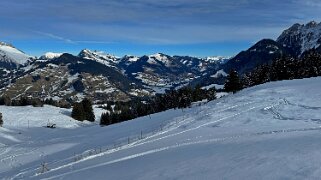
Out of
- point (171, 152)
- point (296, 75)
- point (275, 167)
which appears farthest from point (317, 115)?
point (296, 75)

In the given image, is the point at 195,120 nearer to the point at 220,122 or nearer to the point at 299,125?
the point at 220,122

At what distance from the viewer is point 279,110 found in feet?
124

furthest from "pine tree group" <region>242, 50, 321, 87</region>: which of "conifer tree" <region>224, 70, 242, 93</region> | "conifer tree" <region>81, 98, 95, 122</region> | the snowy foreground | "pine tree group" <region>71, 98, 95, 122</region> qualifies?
"conifer tree" <region>81, 98, 95, 122</region>

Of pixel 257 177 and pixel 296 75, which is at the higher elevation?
pixel 296 75

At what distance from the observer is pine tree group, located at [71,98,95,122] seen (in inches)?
6604

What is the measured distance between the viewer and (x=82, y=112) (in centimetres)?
16975

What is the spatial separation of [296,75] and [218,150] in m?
98.8

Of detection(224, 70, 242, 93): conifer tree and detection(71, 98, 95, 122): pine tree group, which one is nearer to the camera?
detection(224, 70, 242, 93): conifer tree

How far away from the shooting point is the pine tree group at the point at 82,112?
167750 millimetres

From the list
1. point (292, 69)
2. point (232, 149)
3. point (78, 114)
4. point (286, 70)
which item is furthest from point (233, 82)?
point (232, 149)

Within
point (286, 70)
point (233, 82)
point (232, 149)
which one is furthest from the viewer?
point (233, 82)

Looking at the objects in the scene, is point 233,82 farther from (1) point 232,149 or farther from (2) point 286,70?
(1) point 232,149

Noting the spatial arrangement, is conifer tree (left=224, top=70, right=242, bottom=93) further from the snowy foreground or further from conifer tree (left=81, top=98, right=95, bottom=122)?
conifer tree (left=81, top=98, right=95, bottom=122)

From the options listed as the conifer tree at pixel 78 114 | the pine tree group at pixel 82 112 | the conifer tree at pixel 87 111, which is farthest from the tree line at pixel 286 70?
the conifer tree at pixel 87 111
